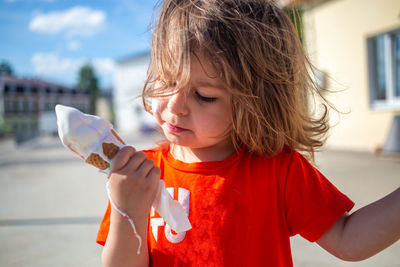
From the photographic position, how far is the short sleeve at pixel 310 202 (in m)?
0.72

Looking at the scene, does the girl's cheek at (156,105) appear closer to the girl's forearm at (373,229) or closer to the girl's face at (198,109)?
the girl's face at (198,109)

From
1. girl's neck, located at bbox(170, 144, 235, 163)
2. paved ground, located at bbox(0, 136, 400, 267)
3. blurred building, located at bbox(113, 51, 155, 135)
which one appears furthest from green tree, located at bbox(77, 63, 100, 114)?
girl's neck, located at bbox(170, 144, 235, 163)

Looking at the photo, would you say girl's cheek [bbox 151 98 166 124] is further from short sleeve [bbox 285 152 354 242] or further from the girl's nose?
short sleeve [bbox 285 152 354 242]

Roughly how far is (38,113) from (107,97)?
15.2 m

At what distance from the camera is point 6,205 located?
3.45 metres

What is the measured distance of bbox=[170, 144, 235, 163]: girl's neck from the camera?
0.85 meters

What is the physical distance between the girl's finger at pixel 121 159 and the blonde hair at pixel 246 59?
0.18 metres

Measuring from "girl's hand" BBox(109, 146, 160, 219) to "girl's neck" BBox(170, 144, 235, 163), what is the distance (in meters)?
0.19

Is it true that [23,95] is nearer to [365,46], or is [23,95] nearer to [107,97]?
[107,97]

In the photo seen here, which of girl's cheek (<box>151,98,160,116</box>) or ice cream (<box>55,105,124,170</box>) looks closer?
ice cream (<box>55,105,124,170</box>)

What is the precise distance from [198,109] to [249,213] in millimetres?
281

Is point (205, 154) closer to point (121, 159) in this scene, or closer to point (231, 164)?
point (231, 164)

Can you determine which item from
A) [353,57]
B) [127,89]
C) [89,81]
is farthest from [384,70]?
[127,89]

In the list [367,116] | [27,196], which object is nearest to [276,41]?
[27,196]
